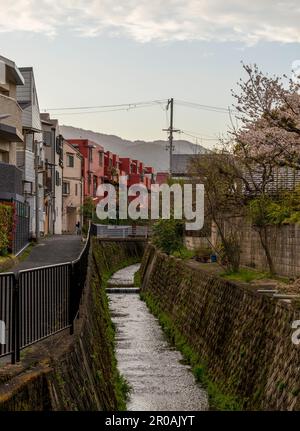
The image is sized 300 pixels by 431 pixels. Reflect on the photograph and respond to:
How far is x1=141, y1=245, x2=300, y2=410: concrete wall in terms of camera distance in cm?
1259

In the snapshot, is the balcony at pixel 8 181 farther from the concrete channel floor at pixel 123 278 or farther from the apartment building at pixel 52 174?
the apartment building at pixel 52 174

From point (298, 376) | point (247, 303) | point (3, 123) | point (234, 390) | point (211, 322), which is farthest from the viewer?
point (3, 123)

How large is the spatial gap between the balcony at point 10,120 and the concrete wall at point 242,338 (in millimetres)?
12419

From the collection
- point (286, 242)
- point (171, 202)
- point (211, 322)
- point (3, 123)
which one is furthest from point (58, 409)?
point (171, 202)

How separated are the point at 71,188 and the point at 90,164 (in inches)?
440

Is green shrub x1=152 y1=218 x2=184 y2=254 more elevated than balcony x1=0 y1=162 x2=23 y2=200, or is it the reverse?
balcony x1=0 y1=162 x2=23 y2=200

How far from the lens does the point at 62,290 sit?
11.8 meters

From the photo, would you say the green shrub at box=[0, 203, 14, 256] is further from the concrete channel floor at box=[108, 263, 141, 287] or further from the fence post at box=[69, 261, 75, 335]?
the fence post at box=[69, 261, 75, 335]

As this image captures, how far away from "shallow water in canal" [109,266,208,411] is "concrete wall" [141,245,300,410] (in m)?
0.70

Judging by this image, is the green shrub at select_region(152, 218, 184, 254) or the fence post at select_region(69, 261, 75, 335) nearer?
the fence post at select_region(69, 261, 75, 335)

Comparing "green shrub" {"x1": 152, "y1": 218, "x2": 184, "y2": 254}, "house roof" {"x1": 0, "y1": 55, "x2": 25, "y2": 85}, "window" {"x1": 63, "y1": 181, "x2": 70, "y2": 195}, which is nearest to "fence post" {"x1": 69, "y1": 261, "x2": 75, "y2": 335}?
"house roof" {"x1": 0, "y1": 55, "x2": 25, "y2": 85}

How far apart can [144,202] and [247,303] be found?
7060cm
